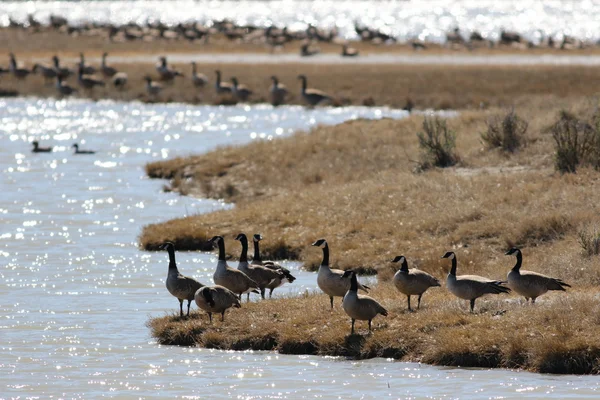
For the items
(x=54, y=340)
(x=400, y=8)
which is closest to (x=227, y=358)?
(x=54, y=340)

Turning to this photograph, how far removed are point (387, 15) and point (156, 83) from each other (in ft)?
359

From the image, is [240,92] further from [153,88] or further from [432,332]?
[432,332]

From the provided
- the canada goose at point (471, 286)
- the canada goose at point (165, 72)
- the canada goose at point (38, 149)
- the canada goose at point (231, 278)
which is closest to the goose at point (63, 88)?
the canada goose at point (165, 72)

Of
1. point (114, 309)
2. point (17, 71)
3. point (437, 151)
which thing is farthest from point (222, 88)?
point (114, 309)

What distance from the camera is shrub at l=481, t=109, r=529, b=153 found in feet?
91.7

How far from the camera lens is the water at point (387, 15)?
135125mm

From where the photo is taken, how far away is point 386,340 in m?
14.9

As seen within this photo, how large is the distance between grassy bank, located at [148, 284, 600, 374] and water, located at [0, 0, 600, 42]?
99.4 m

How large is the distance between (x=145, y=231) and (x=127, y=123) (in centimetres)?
2306

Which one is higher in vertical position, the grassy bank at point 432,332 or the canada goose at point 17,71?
the grassy bank at point 432,332

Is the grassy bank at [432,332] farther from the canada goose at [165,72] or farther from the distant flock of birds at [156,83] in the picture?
the canada goose at [165,72]

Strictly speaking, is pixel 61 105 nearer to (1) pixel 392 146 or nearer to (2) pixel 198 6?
(1) pixel 392 146

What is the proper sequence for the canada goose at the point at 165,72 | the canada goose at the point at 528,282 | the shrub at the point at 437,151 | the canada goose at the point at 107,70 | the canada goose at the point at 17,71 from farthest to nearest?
the canada goose at the point at 107,70 → the canada goose at the point at 17,71 → the canada goose at the point at 165,72 → the shrub at the point at 437,151 → the canada goose at the point at 528,282

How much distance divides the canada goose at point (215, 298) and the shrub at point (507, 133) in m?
13.7
